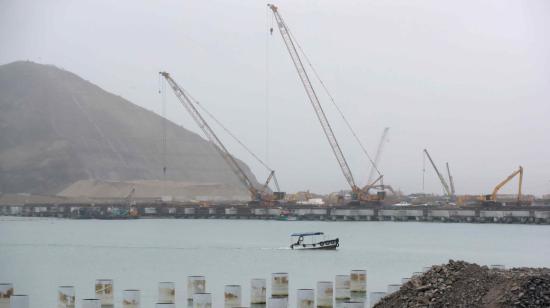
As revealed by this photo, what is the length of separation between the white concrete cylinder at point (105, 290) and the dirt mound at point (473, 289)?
10087 millimetres

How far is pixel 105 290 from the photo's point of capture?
81.1 ft

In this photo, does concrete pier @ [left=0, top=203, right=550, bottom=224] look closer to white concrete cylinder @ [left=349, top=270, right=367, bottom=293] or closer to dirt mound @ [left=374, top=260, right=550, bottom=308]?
white concrete cylinder @ [left=349, top=270, right=367, bottom=293]

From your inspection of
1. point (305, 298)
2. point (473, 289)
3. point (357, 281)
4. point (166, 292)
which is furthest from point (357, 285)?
point (473, 289)

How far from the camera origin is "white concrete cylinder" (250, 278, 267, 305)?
78.8 feet

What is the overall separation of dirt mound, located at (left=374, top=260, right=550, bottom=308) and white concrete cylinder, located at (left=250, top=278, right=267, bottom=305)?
736cm

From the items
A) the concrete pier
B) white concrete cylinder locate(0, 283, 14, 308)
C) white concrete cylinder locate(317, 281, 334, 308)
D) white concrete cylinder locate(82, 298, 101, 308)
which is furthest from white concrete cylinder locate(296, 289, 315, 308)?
the concrete pier

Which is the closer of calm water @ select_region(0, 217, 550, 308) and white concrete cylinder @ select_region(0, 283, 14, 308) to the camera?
white concrete cylinder @ select_region(0, 283, 14, 308)

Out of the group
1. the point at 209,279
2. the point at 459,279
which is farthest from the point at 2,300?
the point at 209,279

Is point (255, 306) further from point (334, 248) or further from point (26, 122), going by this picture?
point (26, 122)

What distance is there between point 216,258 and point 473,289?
3968 centimetres

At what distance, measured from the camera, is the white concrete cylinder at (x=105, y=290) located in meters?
24.6

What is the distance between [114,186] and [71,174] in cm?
1407

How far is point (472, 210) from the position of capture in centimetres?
12694

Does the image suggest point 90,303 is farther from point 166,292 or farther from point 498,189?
→ point 498,189
